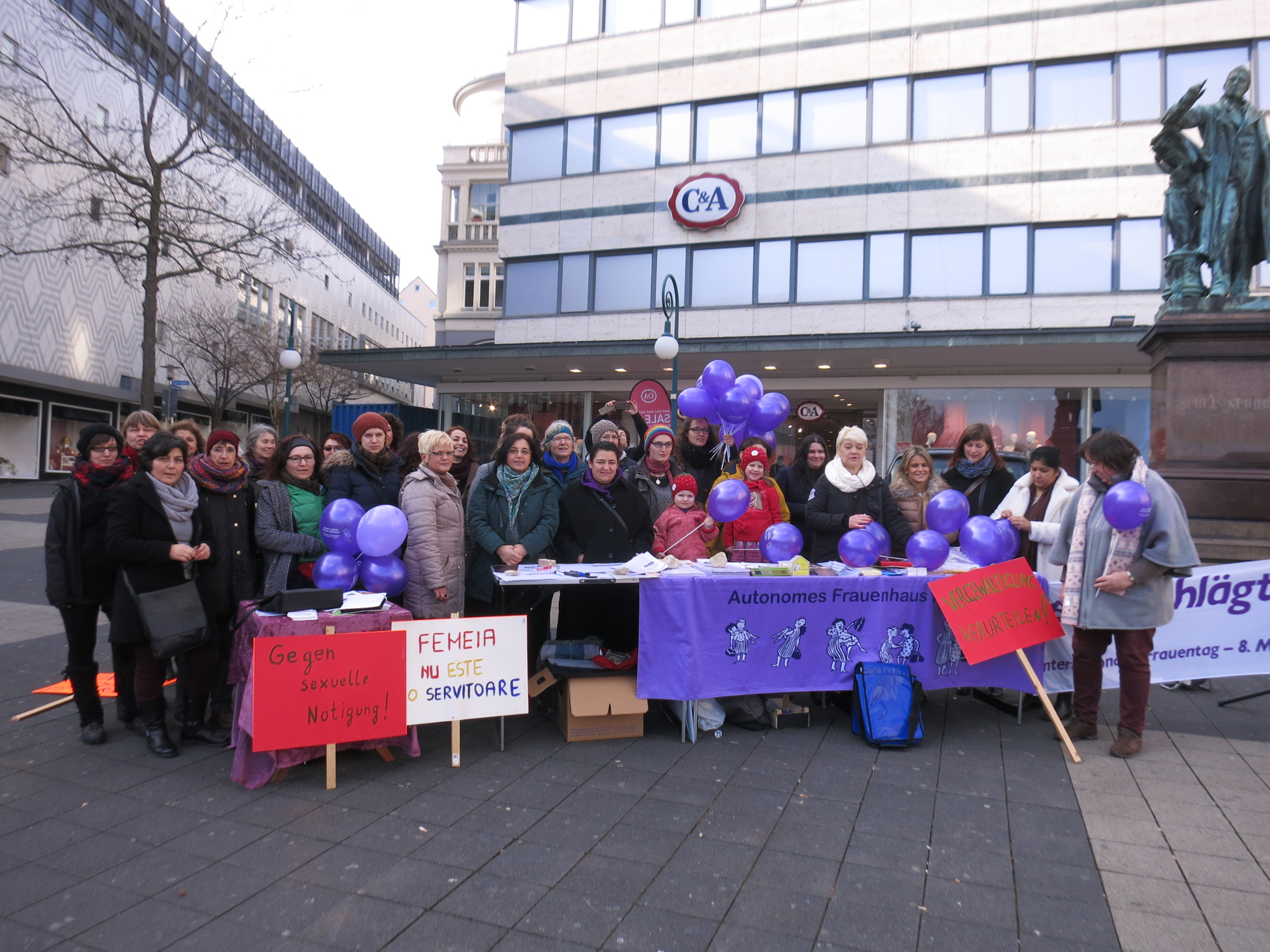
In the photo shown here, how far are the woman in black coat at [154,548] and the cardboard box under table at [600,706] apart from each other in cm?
210

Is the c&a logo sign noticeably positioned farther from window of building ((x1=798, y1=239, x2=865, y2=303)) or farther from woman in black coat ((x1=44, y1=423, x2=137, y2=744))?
woman in black coat ((x1=44, y1=423, x2=137, y2=744))

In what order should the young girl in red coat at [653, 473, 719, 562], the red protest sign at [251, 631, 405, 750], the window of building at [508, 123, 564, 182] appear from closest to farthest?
the red protest sign at [251, 631, 405, 750]
the young girl in red coat at [653, 473, 719, 562]
the window of building at [508, 123, 564, 182]

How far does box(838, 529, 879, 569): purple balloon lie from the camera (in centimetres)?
549

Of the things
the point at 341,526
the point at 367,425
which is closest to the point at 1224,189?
the point at 367,425

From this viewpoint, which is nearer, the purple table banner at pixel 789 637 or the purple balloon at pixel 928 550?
the purple table banner at pixel 789 637

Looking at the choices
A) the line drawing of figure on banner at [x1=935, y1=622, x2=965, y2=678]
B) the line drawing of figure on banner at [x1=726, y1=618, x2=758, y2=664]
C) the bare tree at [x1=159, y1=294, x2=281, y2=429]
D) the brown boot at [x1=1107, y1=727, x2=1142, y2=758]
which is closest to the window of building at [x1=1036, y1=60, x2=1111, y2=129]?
the line drawing of figure on banner at [x1=935, y1=622, x2=965, y2=678]

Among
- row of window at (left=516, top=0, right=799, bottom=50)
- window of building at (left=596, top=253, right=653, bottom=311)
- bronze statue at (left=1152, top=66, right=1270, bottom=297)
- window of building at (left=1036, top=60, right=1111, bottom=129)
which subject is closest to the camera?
bronze statue at (left=1152, top=66, right=1270, bottom=297)

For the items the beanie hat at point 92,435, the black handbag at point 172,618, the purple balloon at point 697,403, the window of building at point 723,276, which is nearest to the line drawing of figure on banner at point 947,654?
the purple balloon at point 697,403

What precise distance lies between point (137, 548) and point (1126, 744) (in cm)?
597

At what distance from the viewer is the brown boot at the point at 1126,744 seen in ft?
15.6

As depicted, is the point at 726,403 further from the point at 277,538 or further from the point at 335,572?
the point at 277,538

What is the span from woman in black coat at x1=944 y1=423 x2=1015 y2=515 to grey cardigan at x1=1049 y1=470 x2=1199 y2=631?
1.39 metres

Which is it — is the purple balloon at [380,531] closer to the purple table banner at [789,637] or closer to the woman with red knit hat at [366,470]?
the woman with red knit hat at [366,470]

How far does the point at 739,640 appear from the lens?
5121 millimetres
